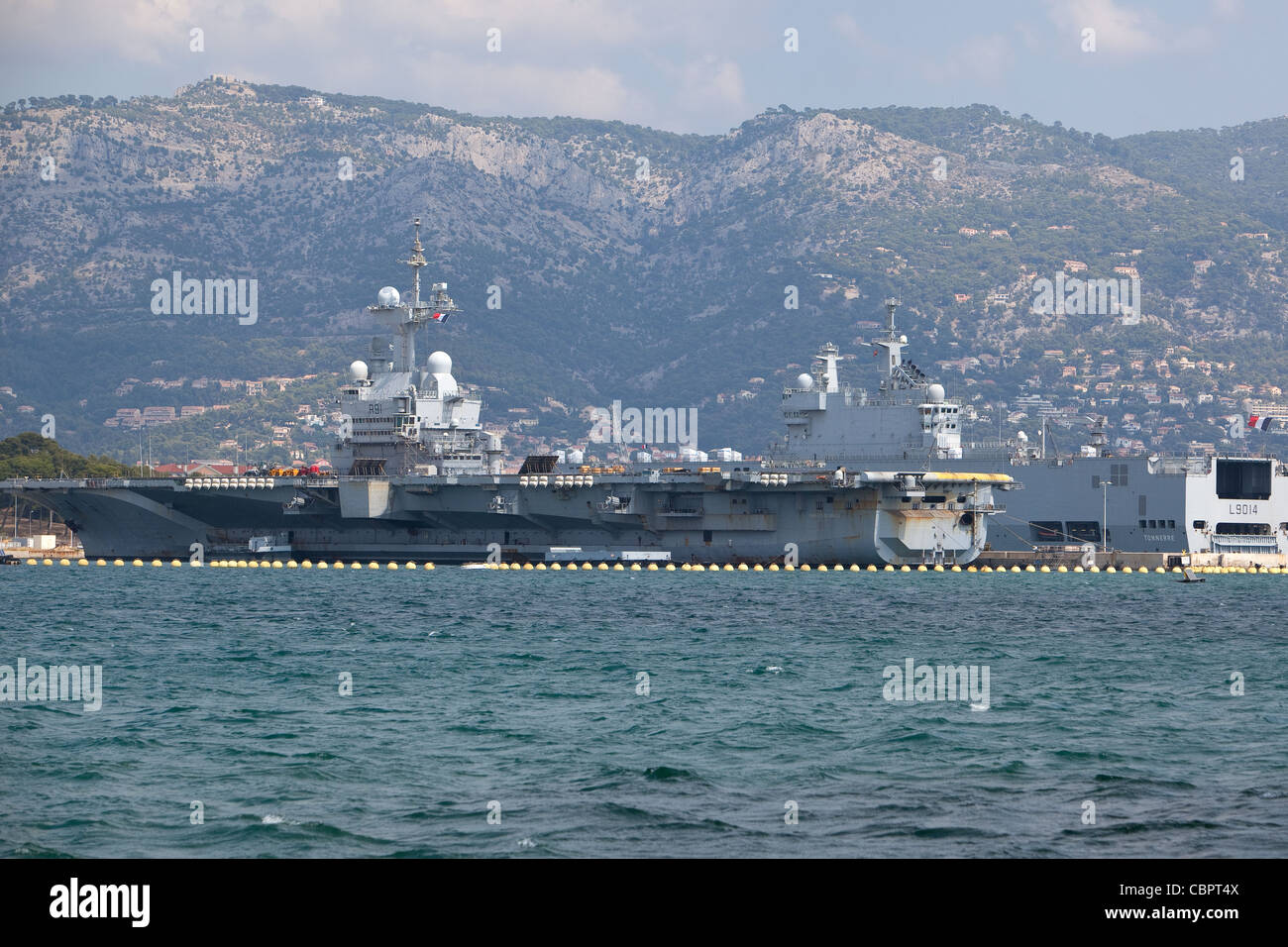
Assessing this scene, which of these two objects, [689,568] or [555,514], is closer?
[689,568]

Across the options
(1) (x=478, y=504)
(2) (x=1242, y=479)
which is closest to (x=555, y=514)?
(1) (x=478, y=504)

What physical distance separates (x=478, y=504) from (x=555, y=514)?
117 inches

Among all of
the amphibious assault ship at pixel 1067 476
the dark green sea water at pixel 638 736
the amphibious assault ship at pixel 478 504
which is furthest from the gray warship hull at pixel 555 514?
the dark green sea water at pixel 638 736

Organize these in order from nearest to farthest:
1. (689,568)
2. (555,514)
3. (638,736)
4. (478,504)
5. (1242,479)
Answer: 1. (638,736)
2. (689,568)
3. (555,514)
4. (478,504)
5. (1242,479)

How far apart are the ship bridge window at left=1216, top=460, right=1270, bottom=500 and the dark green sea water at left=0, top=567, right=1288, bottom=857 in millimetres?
25687

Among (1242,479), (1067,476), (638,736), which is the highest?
(1067,476)

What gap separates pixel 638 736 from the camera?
19.8 meters

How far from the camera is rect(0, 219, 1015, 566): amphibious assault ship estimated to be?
5706 centimetres

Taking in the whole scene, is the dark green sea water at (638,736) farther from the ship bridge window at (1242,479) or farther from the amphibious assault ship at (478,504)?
the ship bridge window at (1242,479)

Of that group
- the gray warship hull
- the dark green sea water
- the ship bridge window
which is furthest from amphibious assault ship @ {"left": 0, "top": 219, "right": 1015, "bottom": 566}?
the dark green sea water

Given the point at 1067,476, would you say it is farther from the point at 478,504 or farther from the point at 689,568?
the point at 478,504

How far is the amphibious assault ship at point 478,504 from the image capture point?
187 feet

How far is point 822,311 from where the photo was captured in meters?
176

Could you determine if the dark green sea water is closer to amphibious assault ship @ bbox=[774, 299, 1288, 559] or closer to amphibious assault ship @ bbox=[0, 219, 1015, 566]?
amphibious assault ship @ bbox=[0, 219, 1015, 566]
